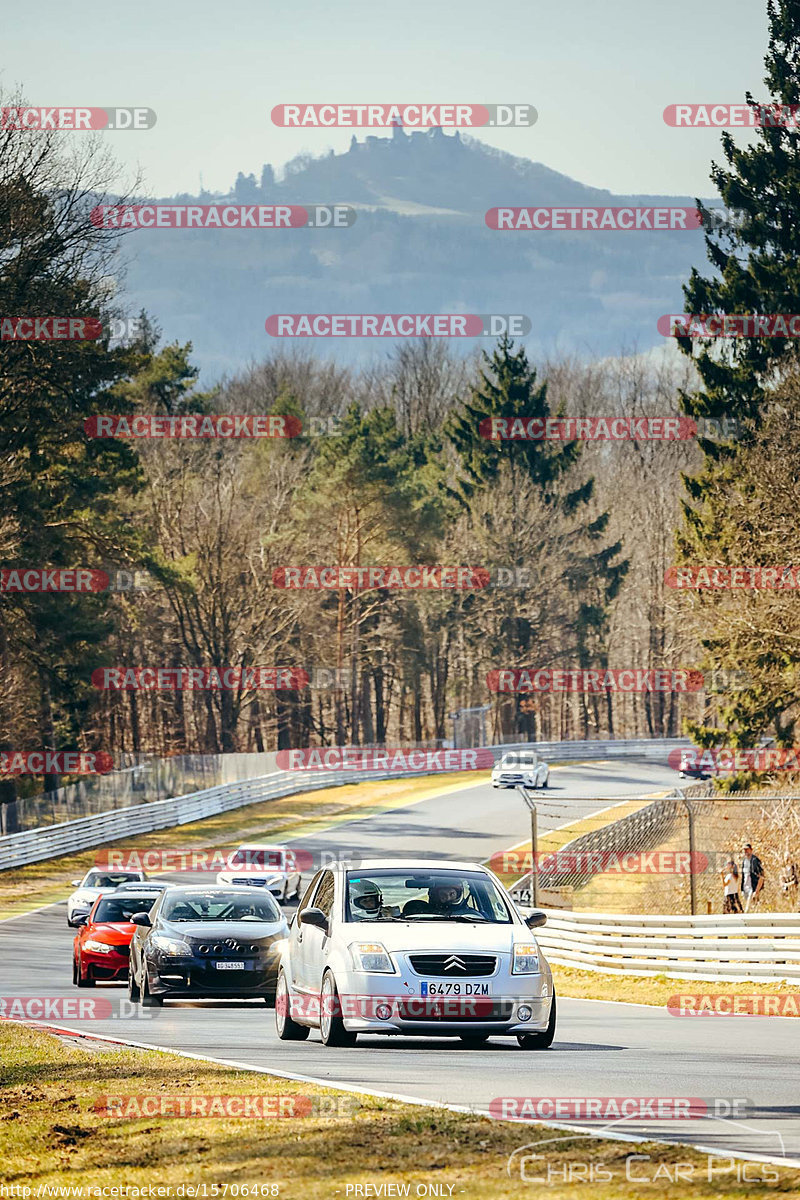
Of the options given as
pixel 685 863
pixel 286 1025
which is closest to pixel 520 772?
pixel 685 863

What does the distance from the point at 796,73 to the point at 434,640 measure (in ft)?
136

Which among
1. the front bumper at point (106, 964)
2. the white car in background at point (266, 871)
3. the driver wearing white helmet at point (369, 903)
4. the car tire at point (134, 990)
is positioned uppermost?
the driver wearing white helmet at point (369, 903)

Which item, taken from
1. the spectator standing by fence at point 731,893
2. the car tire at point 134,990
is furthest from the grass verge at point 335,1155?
the spectator standing by fence at point 731,893

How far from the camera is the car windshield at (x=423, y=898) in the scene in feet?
44.6

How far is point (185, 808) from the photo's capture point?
57844 mm

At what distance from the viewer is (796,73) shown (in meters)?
48.3

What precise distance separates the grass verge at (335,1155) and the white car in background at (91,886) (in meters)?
25.0

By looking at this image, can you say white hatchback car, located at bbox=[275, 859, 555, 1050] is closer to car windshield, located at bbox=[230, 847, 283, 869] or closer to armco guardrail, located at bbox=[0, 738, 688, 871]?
car windshield, located at bbox=[230, 847, 283, 869]

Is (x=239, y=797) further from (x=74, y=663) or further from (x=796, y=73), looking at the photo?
(x=796, y=73)

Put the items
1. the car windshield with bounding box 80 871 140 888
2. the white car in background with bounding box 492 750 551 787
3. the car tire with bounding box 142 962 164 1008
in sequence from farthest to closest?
the white car in background with bounding box 492 750 551 787, the car windshield with bounding box 80 871 140 888, the car tire with bounding box 142 962 164 1008

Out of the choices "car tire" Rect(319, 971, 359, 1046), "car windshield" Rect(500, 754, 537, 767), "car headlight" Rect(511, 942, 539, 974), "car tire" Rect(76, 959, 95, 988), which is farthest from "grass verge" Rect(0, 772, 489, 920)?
"car headlight" Rect(511, 942, 539, 974)

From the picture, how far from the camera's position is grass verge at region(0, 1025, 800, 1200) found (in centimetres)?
774

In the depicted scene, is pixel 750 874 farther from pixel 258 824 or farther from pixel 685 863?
pixel 258 824

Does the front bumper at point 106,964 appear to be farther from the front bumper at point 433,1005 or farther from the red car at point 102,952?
the front bumper at point 433,1005
